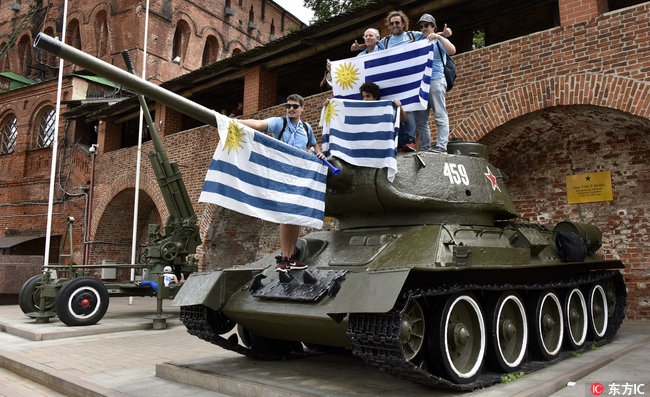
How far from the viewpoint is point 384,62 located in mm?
5973

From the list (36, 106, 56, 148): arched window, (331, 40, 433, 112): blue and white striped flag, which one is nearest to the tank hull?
(331, 40, 433, 112): blue and white striped flag

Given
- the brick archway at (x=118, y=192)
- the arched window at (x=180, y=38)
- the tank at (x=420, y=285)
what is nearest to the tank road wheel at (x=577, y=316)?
the tank at (x=420, y=285)

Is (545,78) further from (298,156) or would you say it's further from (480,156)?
(298,156)

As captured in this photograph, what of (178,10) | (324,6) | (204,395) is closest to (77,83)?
(178,10)

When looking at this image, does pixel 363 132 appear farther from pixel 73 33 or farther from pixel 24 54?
pixel 24 54

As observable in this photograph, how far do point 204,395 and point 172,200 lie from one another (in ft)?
20.5

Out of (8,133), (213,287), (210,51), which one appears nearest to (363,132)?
(213,287)

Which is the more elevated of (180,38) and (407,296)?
(180,38)

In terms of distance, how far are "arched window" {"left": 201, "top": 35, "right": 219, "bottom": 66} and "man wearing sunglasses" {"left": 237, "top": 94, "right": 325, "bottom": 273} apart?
25.0m

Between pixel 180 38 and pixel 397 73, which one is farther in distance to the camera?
pixel 180 38

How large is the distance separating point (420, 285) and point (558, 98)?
483 cm

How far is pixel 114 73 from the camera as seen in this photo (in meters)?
4.12

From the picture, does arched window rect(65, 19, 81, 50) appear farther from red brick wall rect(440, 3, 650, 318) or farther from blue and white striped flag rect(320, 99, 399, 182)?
blue and white striped flag rect(320, 99, 399, 182)

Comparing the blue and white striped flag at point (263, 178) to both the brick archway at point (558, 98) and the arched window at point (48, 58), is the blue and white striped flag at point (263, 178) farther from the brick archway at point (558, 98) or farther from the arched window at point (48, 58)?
the arched window at point (48, 58)
